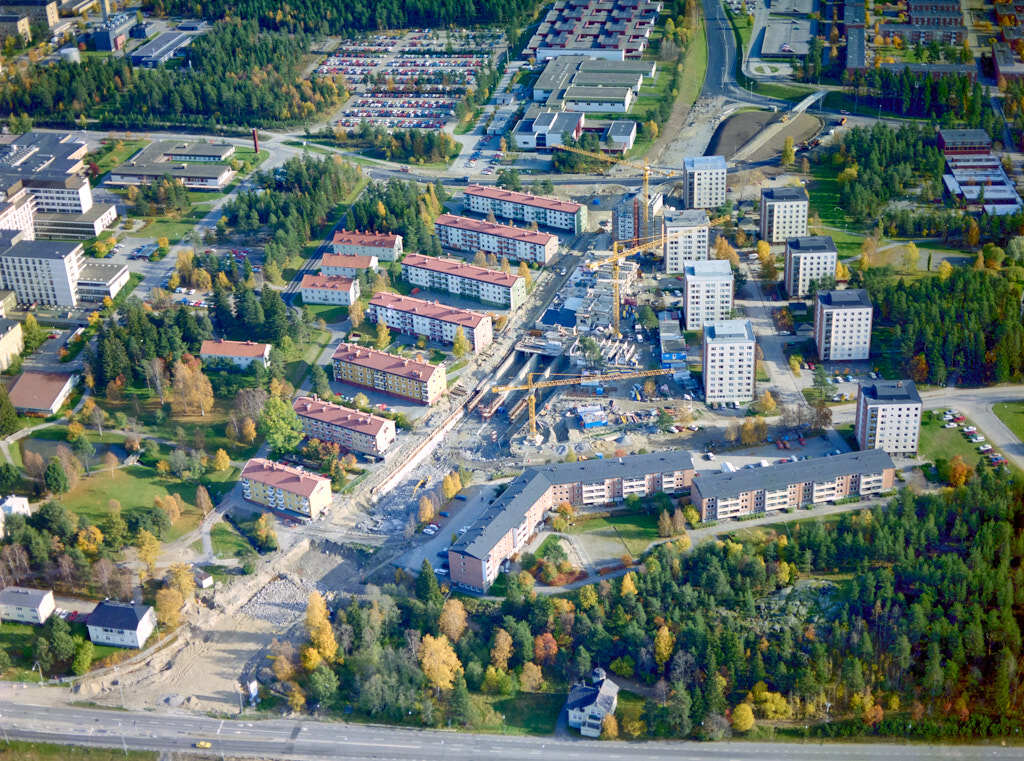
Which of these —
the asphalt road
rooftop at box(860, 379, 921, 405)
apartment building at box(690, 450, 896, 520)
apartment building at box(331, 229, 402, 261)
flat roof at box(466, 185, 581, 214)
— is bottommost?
the asphalt road

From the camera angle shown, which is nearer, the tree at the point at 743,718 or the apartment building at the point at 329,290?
the tree at the point at 743,718

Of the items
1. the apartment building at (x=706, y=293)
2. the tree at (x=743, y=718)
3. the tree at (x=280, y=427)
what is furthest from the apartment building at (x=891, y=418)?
the tree at (x=280, y=427)

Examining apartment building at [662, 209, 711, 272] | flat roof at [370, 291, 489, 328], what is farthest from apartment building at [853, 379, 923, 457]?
flat roof at [370, 291, 489, 328]

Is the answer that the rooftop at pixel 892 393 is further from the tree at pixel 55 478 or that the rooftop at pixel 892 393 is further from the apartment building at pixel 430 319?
the tree at pixel 55 478

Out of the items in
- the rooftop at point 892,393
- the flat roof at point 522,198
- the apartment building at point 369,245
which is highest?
the flat roof at point 522,198

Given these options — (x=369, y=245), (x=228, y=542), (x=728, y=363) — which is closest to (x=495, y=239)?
(x=369, y=245)

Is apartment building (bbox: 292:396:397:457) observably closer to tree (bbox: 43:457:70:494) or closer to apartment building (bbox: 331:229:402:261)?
tree (bbox: 43:457:70:494)
